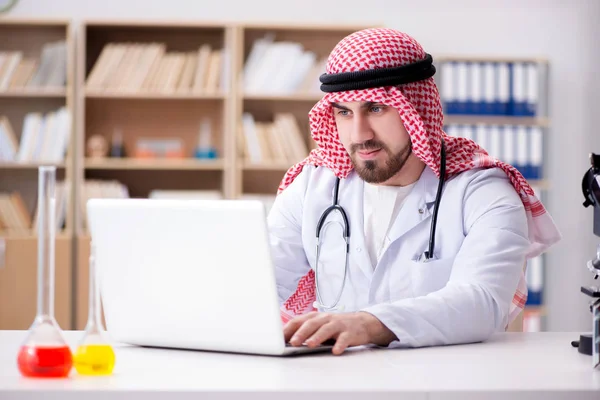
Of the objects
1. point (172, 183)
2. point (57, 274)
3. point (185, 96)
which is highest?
point (185, 96)

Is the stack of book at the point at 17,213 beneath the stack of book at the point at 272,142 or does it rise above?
beneath

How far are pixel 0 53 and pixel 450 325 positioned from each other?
383 centimetres

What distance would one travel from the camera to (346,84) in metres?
1.95

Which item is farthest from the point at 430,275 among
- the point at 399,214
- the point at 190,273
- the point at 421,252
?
the point at 190,273

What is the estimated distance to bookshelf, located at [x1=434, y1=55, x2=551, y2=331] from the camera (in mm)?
4664

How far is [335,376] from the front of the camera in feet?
3.84

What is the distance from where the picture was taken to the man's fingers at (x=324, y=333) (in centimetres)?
136

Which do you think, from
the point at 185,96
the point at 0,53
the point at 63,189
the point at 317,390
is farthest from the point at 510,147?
the point at 317,390

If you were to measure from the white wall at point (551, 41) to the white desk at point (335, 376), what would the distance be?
3.83 metres

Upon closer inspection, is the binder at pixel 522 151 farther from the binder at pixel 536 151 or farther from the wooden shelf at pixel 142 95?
the wooden shelf at pixel 142 95

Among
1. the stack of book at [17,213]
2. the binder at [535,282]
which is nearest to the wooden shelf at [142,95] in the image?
the stack of book at [17,213]

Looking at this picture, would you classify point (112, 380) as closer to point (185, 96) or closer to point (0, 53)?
point (185, 96)

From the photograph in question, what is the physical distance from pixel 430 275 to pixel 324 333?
57 cm

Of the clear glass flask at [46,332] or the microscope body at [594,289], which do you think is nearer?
the clear glass flask at [46,332]
